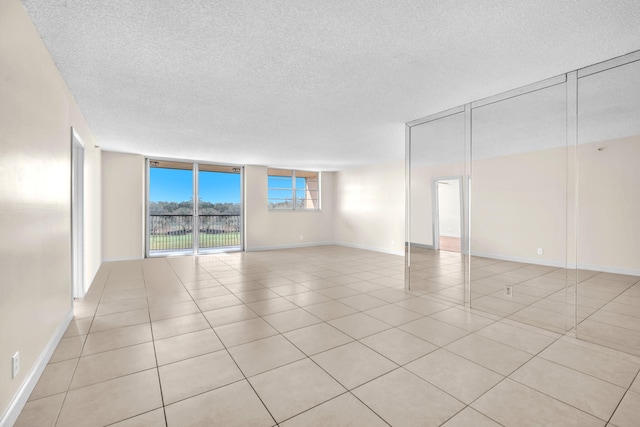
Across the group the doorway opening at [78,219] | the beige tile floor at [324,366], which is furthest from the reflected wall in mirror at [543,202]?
the doorway opening at [78,219]

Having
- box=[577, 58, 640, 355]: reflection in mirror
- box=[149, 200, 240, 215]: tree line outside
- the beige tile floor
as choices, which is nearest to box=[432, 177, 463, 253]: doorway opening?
the beige tile floor

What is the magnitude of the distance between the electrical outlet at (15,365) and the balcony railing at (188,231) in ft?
19.2

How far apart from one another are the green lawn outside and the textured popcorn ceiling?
13.3 feet

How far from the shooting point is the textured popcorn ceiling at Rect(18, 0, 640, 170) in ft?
5.91

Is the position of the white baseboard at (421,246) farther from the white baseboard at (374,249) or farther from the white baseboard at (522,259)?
the white baseboard at (374,249)

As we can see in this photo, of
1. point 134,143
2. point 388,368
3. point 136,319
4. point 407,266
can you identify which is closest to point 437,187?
point 407,266

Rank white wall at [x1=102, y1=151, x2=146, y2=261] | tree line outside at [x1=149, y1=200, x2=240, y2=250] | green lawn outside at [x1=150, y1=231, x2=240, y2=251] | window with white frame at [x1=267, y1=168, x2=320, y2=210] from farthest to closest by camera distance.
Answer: window with white frame at [x1=267, y1=168, x2=320, y2=210] < green lawn outside at [x1=150, y1=231, x2=240, y2=251] < tree line outside at [x1=149, y1=200, x2=240, y2=250] < white wall at [x1=102, y1=151, x2=146, y2=261]

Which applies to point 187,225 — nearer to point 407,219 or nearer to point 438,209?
point 407,219

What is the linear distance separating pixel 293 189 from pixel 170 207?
349cm

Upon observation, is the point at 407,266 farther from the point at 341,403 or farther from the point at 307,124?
A: the point at 341,403

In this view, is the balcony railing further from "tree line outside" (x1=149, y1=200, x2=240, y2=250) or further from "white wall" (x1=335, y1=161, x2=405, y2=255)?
"white wall" (x1=335, y1=161, x2=405, y2=255)

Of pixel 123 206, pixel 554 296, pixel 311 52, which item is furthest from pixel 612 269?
pixel 123 206

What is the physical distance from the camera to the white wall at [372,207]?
24.8 feet

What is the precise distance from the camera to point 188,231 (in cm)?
749
